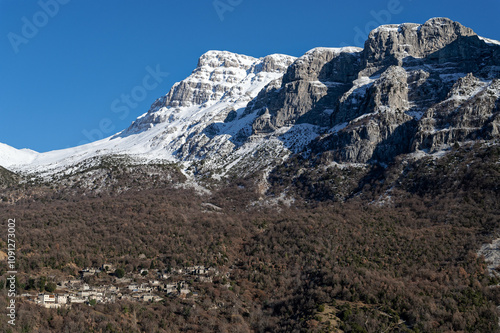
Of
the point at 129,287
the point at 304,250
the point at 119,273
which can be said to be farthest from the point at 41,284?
the point at 304,250

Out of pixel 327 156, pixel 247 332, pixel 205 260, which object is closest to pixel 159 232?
pixel 205 260

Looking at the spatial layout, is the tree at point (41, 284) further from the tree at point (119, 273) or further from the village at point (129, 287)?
the tree at point (119, 273)

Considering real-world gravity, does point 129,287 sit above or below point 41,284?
below

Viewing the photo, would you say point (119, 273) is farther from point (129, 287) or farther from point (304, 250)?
point (304, 250)

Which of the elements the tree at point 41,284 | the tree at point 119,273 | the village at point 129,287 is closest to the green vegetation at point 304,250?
the tree at point 41,284

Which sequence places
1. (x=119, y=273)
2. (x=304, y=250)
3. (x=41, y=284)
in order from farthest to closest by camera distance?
(x=304, y=250), (x=119, y=273), (x=41, y=284)

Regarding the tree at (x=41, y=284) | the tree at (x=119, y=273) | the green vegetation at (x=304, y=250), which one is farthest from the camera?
the tree at (x=119, y=273)

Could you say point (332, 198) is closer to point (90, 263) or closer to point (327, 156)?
point (327, 156)

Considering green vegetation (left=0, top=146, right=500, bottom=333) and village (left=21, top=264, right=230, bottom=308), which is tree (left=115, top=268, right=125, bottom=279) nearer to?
village (left=21, top=264, right=230, bottom=308)
